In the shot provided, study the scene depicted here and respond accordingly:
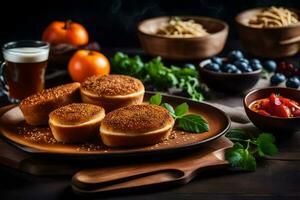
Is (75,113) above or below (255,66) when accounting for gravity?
above

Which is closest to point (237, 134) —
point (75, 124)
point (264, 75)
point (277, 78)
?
point (75, 124)

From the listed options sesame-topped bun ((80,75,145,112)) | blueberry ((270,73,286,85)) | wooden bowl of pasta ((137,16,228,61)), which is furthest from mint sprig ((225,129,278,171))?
wooden bowl of pasta ((137,16,228,61))

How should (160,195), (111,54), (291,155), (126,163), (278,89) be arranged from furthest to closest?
(111,54)
(278,89)
(291,155)
(126,163)
(160,195)

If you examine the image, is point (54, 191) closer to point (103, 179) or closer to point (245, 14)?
point (103, 179)

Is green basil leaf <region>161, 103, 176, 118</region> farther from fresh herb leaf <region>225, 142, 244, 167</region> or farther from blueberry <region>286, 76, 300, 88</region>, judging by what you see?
blueberry <region>286, 76, 300, 88</region>

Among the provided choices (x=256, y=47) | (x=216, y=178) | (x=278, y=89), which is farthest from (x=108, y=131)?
(x=256, y=47)

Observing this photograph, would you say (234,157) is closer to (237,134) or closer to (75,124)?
(237,134)
